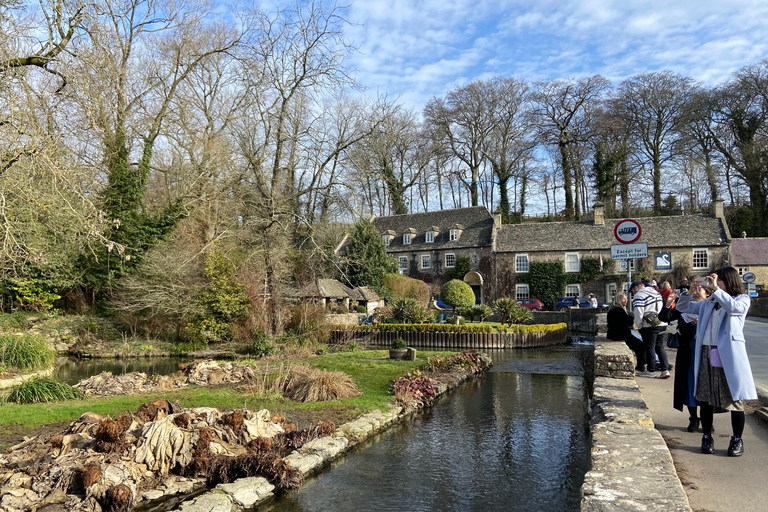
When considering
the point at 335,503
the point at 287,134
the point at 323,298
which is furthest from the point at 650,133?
the point at 335,503

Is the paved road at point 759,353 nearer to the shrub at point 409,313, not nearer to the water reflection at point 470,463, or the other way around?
the water reflection at point 470,463

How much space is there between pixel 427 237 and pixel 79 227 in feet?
124

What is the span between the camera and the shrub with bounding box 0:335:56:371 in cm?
1667

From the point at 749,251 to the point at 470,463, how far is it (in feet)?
137

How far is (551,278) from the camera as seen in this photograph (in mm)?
42344

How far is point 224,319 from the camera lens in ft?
78.1

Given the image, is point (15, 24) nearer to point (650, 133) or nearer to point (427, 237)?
point (427, 237)

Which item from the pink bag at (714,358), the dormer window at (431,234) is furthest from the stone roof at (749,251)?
the pink bag at (714,358)

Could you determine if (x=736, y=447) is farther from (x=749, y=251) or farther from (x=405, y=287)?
(x=749, y=251)

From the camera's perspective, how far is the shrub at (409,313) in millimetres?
29203

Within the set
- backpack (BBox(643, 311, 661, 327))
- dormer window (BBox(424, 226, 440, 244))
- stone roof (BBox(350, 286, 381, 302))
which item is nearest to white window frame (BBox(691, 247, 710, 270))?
dormer window (BBox(424, 226, 440, 244))

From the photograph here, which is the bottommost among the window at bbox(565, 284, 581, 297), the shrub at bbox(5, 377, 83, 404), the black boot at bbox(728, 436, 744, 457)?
the shrub at bbox(5, 377, 83, 404)

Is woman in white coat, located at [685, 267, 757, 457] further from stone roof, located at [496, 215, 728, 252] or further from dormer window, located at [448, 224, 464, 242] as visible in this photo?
dormer window, located at [448, 224, 464, 242]

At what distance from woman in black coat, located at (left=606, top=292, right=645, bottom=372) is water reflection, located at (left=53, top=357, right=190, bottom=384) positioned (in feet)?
46.1
